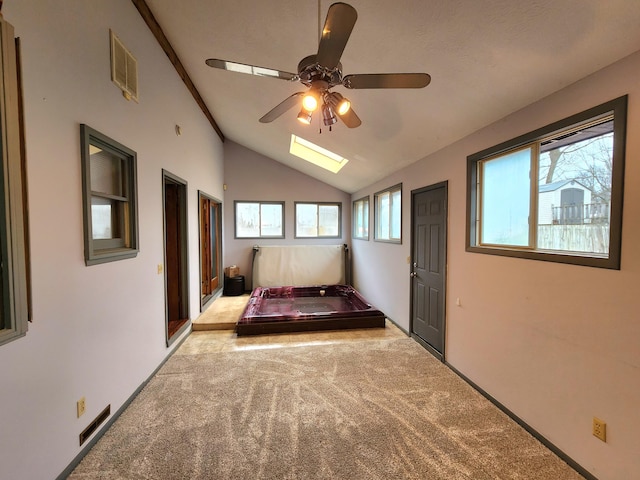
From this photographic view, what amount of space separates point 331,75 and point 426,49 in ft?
2.55

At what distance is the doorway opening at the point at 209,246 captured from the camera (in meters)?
4.84

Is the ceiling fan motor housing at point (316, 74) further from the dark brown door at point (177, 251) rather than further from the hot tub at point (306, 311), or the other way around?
the hot tub at point (306, 311)

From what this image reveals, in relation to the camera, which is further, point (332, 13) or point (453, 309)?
point (453, 309)

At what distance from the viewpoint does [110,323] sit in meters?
2.06

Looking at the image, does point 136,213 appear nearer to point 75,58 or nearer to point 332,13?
point 75,58

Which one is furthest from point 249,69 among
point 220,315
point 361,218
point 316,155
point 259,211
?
point 259,211

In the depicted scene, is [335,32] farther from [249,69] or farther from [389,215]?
[389,215]

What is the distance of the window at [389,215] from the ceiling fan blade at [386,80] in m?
2.58

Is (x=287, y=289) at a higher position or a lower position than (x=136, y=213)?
lower

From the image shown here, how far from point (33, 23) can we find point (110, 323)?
1871mm

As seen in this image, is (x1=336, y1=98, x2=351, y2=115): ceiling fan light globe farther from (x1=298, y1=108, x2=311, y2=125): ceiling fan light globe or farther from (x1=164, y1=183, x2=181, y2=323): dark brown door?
(x1=164, y1=183, x2=181, y2=323): dark brown door

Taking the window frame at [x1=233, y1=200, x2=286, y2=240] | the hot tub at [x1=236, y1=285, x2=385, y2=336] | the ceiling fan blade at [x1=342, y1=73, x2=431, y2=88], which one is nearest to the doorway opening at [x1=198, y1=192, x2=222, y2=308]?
the window frame at [x1=233, y1=200, x2=286, y2=240]

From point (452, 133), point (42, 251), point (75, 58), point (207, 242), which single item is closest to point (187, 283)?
point (207, 242)

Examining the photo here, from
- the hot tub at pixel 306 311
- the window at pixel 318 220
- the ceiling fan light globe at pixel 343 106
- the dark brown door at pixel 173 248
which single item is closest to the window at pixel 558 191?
the ceiling fan light globe at pixel 343 106
